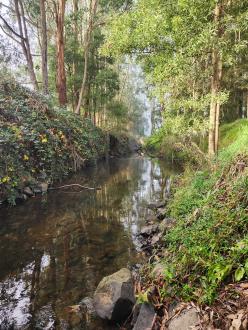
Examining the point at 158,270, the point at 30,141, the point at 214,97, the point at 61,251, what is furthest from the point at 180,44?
the point at 158,270

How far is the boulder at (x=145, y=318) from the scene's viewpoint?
309cm

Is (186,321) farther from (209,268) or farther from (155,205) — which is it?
(155,205)

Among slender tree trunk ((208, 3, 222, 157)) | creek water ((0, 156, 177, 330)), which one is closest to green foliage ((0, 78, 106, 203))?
creek water ((0, 156, 177, 330))

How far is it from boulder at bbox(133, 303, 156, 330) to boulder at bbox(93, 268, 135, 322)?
408 mm

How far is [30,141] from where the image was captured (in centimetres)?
954

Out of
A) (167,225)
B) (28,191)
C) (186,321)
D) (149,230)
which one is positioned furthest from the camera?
(28,191)

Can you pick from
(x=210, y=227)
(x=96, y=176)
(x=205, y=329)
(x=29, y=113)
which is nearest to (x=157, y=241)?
(x=210, y=227)

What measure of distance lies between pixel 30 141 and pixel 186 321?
7860 mm

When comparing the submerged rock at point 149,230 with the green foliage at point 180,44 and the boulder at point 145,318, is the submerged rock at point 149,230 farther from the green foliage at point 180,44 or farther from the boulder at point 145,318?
the green foliage at point 180,44

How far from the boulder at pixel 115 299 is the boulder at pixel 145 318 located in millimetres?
408

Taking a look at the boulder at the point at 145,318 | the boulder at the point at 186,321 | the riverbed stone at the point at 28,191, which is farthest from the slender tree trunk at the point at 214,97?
the boulder at the point at 186,321

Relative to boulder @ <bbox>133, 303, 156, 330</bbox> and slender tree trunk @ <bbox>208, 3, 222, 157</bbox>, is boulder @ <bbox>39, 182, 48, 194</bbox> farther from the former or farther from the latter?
boulder @ <bbox>133, 303, 156, 330</bbox>

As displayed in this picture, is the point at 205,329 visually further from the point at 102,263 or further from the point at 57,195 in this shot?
the point at 57,195

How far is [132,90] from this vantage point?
46.8 m
